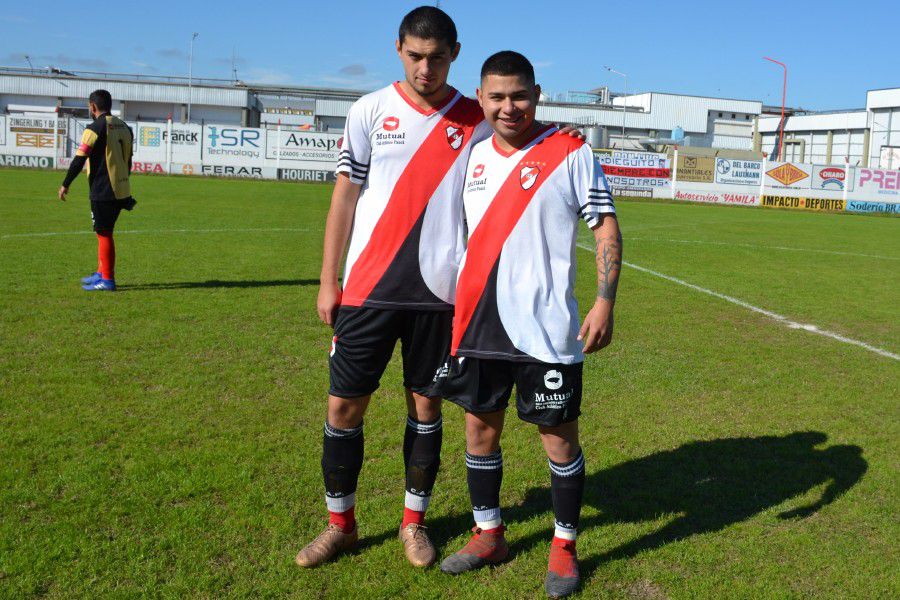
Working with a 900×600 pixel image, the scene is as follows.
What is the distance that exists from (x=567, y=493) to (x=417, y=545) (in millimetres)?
665

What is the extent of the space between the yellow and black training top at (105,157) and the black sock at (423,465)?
265 inches

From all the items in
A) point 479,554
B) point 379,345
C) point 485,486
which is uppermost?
point 379,345

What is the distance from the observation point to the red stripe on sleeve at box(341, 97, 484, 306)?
3.24 meters

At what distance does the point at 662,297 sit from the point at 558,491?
713 centimetres

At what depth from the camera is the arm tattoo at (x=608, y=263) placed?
308 centimetres

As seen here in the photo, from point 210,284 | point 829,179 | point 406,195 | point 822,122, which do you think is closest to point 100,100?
point 210,284

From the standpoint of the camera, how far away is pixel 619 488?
424 cm

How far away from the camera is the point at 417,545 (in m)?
3.44

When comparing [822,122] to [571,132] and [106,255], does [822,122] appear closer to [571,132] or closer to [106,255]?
[106,255]

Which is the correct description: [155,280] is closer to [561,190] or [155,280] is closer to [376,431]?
[376,431]

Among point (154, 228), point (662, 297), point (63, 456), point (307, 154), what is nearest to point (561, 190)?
point (63, 456)

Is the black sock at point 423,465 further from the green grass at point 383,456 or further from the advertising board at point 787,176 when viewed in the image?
the advertising board at point 787,176

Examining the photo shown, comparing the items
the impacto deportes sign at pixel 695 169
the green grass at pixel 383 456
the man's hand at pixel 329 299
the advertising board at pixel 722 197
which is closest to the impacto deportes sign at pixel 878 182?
the advertising board at pixel 722 197

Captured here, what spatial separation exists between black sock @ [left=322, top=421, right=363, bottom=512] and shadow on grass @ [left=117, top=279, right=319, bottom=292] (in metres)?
6.47
